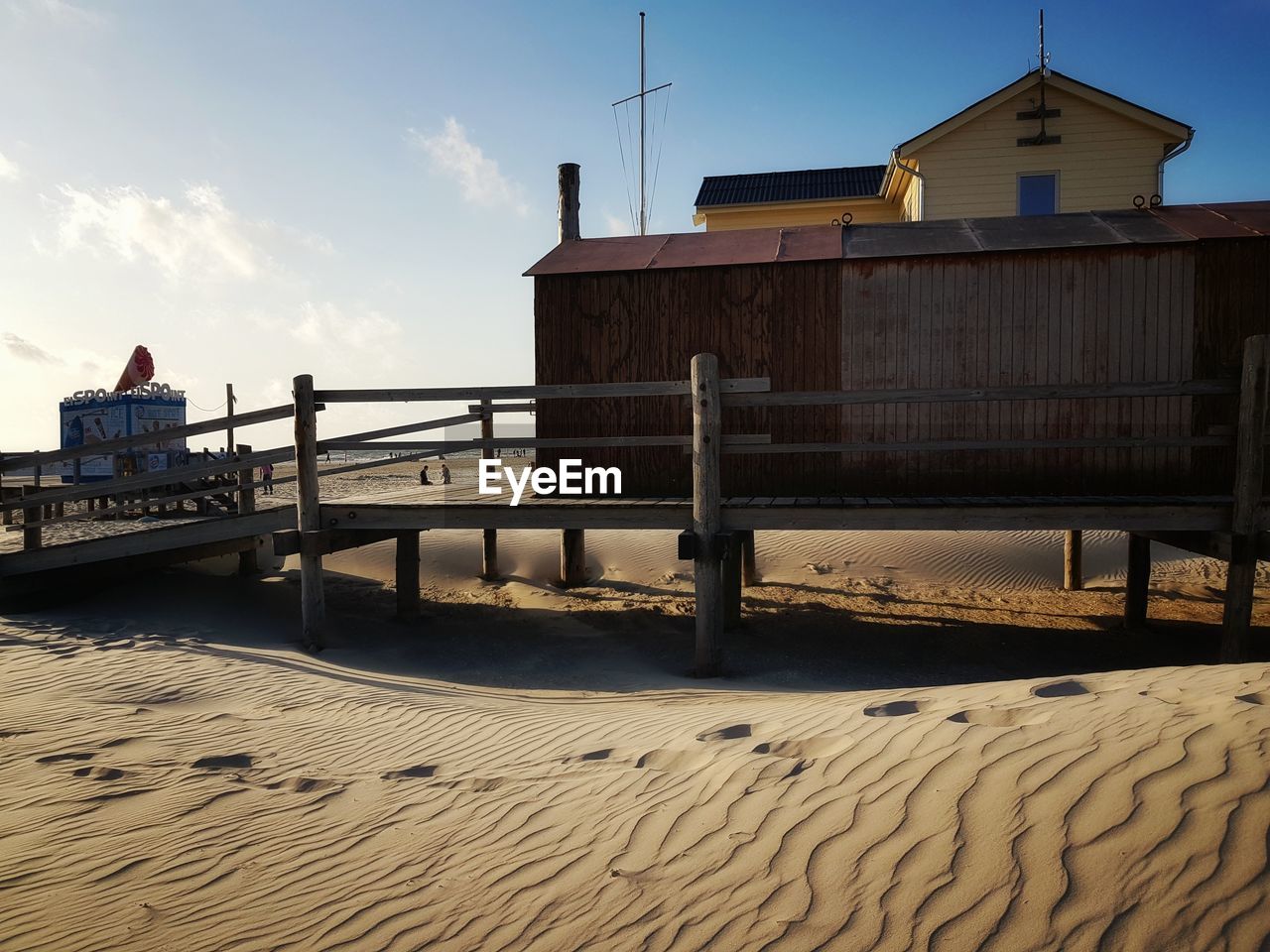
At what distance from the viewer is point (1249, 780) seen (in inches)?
110

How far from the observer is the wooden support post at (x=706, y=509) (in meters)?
7.37

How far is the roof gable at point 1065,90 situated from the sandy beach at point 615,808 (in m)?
12.7

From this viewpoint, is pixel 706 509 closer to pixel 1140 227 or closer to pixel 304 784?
pixel 304 784

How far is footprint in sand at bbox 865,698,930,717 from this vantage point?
163 inches

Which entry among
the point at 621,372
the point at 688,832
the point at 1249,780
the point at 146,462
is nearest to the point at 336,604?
the point at 621,372

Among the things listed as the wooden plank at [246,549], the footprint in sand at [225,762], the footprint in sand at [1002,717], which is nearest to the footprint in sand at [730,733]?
the footprint in sand at [1002,717]

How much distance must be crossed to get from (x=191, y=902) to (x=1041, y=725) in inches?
147

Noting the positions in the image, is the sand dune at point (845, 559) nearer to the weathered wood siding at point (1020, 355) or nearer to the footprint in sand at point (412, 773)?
the weathered wood siding at point (1020, 355)

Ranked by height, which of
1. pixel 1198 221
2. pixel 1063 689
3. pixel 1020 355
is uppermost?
pixel 1198 221

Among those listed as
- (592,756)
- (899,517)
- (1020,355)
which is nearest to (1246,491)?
(1020,355)

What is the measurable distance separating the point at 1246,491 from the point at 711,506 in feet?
16.2

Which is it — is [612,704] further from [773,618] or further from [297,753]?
[773,618]

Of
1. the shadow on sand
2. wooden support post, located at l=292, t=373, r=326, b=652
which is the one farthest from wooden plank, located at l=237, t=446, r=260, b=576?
wooden support post, located at l=292, t=373, r=326, b=652

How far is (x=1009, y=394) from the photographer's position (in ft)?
24.3
